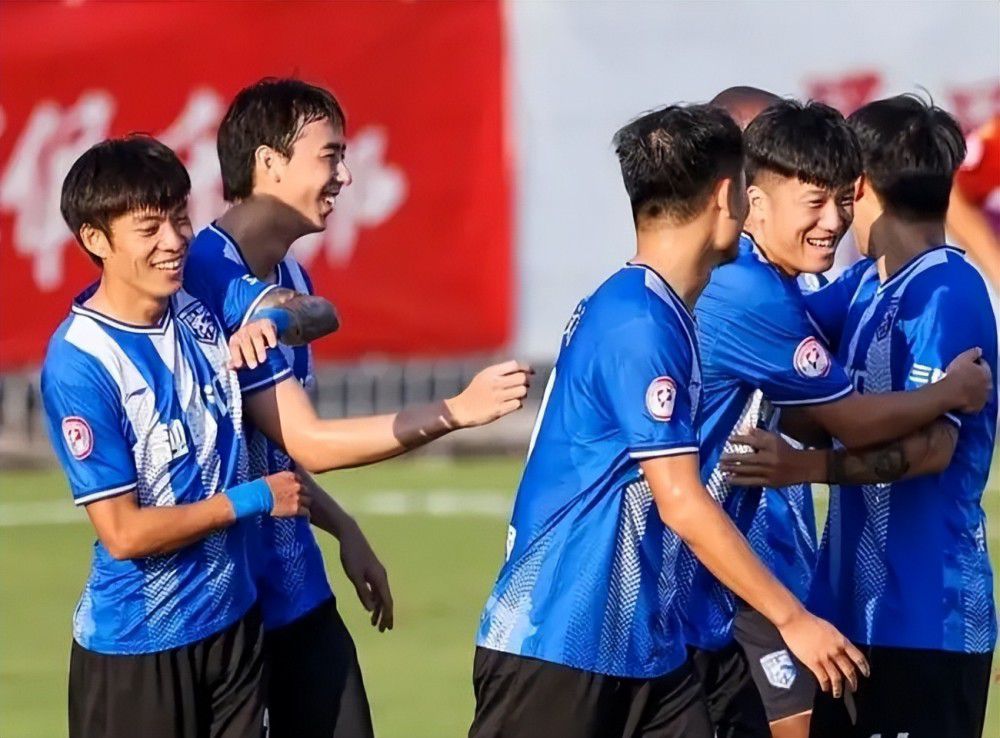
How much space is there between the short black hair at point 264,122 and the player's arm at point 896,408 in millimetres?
1476

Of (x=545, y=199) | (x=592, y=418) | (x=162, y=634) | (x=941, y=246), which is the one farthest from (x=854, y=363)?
(x=545, y=199)

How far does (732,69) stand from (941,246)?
25.5 ft

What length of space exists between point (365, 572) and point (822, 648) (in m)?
1.67

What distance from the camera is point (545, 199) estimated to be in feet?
42.2

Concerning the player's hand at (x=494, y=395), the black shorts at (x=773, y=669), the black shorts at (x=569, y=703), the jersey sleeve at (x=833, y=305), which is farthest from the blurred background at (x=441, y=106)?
the player's hand at (x=494, y=395)

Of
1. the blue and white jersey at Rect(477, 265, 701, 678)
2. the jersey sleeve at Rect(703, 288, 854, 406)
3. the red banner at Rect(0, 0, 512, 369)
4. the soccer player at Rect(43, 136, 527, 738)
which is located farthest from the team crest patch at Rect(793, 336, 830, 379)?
the red banner at Rect(0, 0, 512, 369)

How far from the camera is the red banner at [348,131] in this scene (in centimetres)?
1270

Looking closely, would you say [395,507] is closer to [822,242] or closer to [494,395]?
[822,242]

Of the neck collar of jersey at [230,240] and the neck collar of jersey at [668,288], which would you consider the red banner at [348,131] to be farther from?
the neck collar of jersey at [668,288]

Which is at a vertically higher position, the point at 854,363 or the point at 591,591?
the point at 854,363

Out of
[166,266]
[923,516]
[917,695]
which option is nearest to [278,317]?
[166,266]

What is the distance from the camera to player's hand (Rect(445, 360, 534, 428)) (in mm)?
4480

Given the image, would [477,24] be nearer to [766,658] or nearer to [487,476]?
[487,476]

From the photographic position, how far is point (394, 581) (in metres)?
10.1
